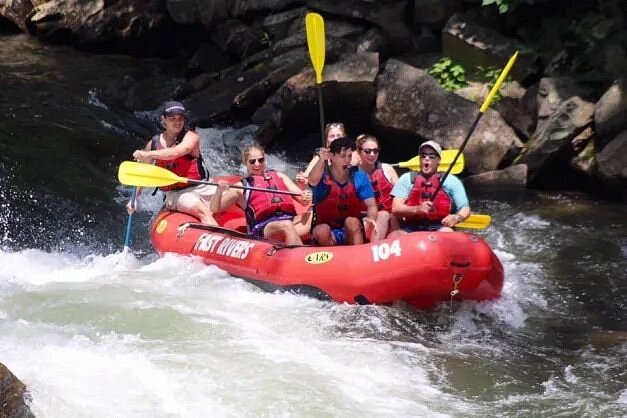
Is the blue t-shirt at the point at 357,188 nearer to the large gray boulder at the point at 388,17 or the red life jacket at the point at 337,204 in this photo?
the red life jacket at the point at 337,204

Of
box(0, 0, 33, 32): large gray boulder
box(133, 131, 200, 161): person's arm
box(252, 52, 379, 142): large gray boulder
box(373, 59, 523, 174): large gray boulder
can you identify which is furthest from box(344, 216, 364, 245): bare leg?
box(0, 0, 33, 32): large gray boulder

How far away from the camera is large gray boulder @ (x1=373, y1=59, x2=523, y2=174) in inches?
335

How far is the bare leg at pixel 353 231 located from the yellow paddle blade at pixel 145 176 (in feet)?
4.16

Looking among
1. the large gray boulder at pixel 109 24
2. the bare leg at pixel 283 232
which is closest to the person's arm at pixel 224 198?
the bare leg at pixel 283 232

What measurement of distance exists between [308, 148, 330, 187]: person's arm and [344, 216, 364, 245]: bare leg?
0.33 m

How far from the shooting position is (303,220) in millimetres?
6152

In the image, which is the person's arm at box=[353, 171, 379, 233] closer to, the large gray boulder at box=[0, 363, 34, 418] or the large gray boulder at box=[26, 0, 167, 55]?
the large gray boulder at box=[0, 363, 34, 418]

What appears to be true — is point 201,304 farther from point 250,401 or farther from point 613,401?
point 613,401

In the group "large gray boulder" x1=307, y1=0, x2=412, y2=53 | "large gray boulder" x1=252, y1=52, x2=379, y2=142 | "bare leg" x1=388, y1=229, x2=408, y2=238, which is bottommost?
"bare leg" x1=388, y1=229, x2=408, y2=238

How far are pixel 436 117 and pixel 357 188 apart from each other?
3.13m

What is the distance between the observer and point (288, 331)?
494cm

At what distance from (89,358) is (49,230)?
3400 mm

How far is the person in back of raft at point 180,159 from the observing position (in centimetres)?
655

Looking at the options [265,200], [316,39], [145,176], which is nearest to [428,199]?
[265,200]
